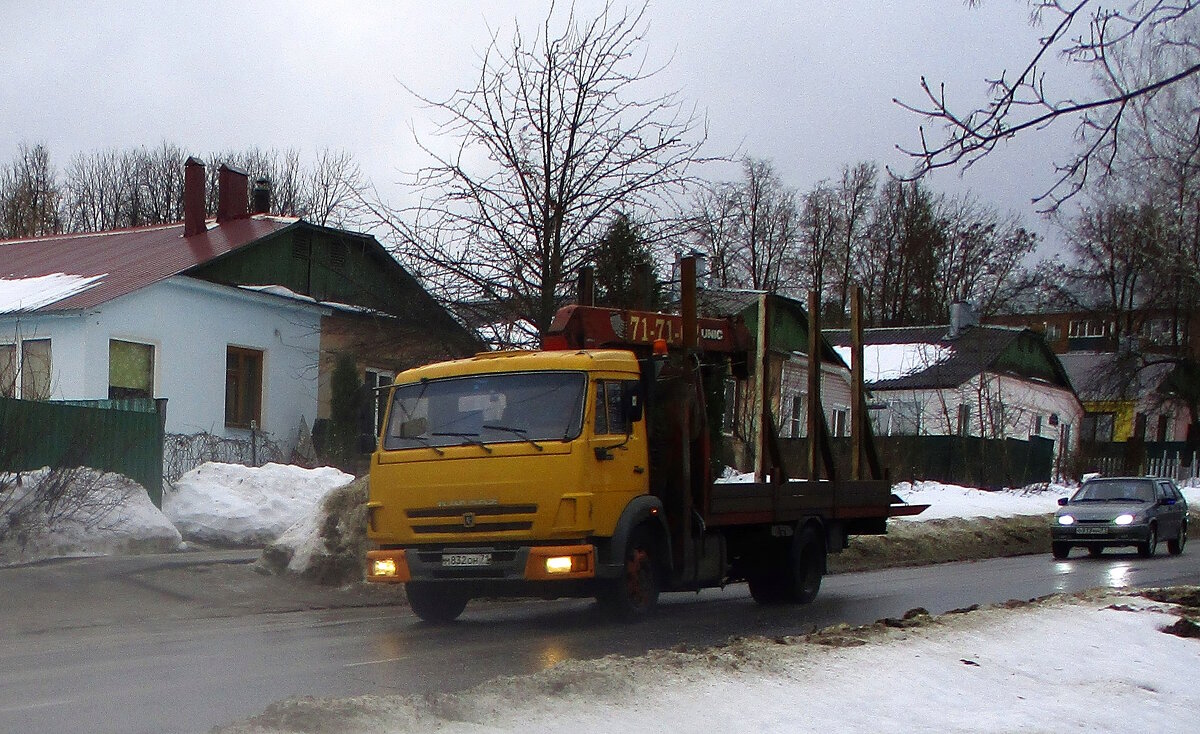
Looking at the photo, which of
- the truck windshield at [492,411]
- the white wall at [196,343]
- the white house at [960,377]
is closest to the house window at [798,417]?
the white house at [960,377]

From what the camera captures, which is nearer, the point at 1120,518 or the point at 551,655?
the point at 551,655

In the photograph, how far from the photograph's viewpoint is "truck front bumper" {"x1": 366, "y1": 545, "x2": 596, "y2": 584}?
1152 cm

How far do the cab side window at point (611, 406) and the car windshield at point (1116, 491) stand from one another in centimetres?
1566

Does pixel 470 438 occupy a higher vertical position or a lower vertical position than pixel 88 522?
higher

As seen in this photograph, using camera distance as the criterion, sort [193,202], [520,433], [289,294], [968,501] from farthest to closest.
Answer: [193,202] → [968,501] → [289,294] → [520,433]

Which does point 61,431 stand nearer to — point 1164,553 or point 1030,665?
point 1030,665

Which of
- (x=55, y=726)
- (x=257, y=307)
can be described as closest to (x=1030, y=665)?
(x=55, y=726)

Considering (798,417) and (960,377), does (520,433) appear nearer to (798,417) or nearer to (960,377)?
(798,417)

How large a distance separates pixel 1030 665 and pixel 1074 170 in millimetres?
3368

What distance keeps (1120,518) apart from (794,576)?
11767 mm

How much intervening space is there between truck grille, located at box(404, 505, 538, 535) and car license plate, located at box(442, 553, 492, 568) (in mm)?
189

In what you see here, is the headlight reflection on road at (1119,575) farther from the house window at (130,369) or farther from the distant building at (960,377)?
the distant building at (960,377)

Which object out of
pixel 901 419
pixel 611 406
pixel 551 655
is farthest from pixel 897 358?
pixel 551 655

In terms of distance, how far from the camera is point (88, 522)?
54.4 ft
